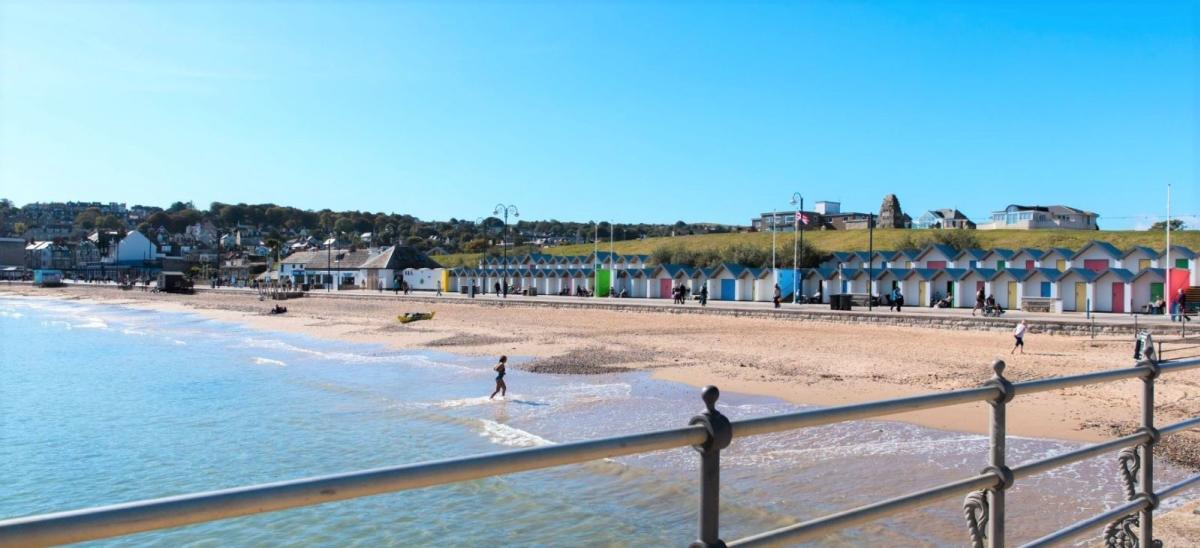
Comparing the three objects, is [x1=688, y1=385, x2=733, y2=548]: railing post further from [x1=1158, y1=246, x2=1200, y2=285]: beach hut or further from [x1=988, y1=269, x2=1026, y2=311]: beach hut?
[x1=988, y1=269, x2=1026, y2=311]: beach hut

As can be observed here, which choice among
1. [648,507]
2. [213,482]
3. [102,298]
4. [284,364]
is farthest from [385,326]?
[102,298]

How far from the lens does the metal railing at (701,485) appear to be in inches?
59.7

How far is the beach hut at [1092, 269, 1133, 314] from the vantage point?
128 ft

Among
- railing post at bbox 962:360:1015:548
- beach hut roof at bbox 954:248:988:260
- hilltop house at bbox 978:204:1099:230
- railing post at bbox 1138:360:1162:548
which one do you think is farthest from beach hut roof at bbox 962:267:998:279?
hilltop house at bbox 978:204:1099:230

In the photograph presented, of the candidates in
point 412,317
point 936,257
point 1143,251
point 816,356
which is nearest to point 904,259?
point 936,257

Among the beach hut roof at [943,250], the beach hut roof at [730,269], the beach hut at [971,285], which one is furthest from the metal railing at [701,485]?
the beach hut roof at [730,269]

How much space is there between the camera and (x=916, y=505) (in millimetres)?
2818

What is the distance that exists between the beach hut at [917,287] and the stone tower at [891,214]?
74612mm

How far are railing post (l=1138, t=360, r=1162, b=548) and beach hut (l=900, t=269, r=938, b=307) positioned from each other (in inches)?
1835

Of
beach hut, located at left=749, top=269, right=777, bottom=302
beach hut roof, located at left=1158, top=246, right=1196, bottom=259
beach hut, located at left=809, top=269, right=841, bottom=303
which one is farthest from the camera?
beach hut, located at left=749, top=269, right=777, bottom=302

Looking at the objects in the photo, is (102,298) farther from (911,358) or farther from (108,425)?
(911,358)

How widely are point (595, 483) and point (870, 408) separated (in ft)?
32.2

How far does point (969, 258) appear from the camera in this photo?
1935 inches

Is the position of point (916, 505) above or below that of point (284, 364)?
above
